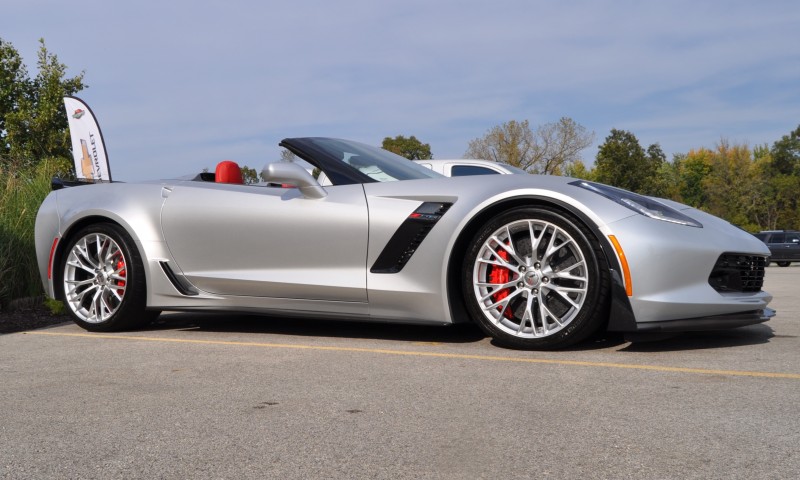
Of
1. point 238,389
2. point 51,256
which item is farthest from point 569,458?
point 51,256

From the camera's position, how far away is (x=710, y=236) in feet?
13.7

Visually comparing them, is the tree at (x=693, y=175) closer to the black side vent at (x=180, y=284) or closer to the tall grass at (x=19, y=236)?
the tall grass at (x=19, y=236)

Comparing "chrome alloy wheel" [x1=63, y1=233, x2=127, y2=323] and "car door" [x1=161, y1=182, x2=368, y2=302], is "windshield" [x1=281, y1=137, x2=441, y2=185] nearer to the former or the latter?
"car door" [x1=161, y1=182, x2=368, y2=302]

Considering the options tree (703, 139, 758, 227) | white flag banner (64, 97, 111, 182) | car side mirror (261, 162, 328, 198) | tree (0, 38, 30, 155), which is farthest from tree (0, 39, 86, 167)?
tree (703, 139, 758, 227)

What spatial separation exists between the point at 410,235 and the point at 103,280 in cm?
242

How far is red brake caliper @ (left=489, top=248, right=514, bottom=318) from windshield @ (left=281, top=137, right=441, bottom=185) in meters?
0.89

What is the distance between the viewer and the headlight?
4.18 metres

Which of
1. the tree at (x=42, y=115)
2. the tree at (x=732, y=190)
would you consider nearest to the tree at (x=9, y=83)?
the tree at (x=42, y=115)

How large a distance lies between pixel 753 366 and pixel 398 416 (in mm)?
1850

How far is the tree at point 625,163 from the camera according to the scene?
178 feet

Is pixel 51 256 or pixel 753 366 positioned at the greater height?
pixel 51 256

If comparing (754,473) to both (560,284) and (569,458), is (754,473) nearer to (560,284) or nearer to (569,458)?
(569,458)

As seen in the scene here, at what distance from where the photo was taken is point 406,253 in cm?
453

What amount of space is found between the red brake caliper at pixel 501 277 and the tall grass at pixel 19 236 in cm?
486
